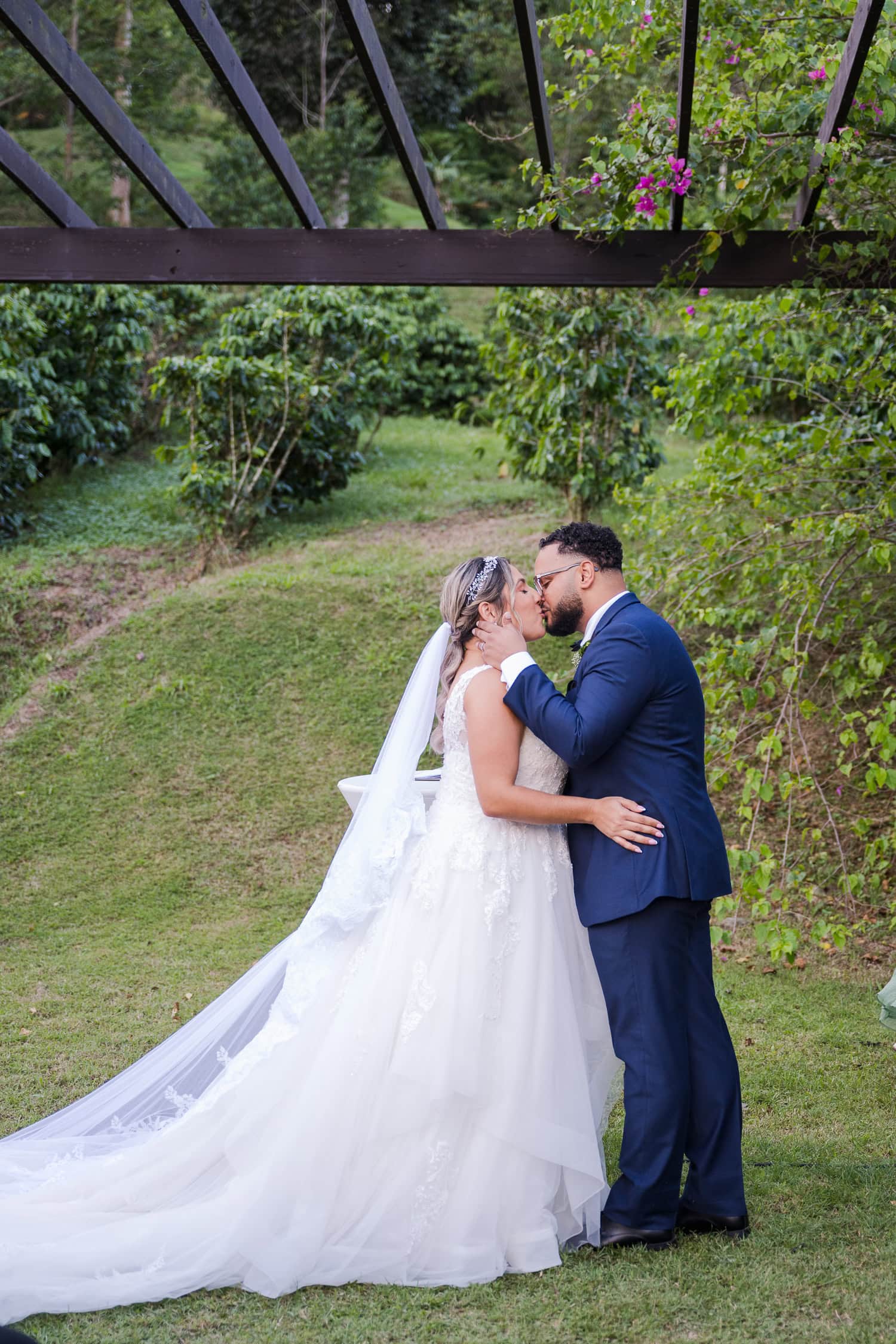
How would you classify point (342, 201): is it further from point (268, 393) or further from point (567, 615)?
point (567, 615)

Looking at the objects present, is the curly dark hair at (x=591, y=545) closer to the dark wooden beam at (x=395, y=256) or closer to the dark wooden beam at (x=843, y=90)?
the dark wooden beam at (x=843, y=90)

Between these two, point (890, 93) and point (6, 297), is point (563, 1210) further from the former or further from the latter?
point (6, 297)

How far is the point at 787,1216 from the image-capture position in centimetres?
320

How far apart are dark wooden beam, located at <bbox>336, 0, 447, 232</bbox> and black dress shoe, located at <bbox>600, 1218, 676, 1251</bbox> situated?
345cm

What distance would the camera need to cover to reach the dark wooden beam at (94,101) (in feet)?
12.7

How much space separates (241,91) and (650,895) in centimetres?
321

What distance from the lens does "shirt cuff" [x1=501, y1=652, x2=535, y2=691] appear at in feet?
9.87

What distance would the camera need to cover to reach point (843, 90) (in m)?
3.93

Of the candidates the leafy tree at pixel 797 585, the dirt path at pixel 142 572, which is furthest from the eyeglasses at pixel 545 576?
the dirt path at pixel 142 572

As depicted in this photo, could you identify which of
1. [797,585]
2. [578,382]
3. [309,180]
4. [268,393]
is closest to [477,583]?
[797,585]

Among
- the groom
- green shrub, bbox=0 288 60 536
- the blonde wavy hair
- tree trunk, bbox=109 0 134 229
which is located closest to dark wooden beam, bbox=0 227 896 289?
the blonde wavy hair

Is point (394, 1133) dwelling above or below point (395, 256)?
below

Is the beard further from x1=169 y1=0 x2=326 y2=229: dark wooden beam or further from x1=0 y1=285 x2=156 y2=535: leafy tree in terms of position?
x1=0 y1=285 x2=156 y2=535: leafy tree

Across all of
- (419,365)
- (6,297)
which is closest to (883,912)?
(6,297)
